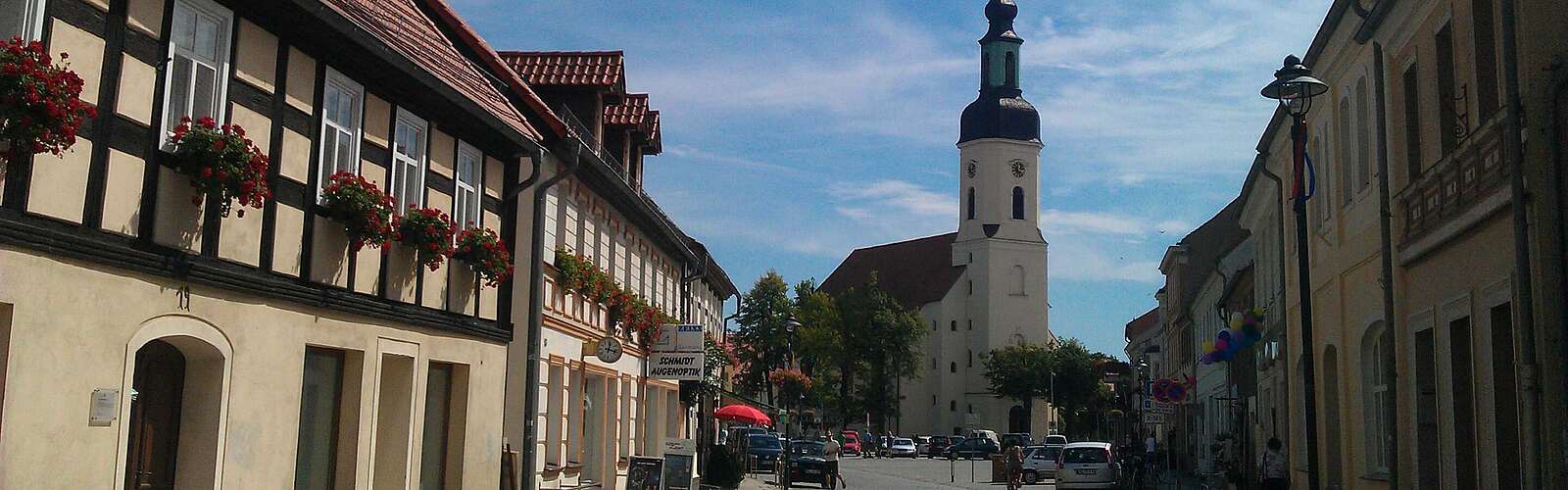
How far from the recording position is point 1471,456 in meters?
14.8

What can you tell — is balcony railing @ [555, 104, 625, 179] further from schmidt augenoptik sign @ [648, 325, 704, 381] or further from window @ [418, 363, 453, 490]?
window @ [418, 363, 453, 490]

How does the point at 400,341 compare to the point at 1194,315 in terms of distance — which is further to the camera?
the point at 1194,315

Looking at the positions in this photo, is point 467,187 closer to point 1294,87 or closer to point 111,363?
point 111,363

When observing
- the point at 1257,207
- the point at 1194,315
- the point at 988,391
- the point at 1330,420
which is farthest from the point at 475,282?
the point at 988,391

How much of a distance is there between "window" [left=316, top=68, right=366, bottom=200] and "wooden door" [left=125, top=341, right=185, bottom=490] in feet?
7.44

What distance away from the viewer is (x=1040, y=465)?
44.6m

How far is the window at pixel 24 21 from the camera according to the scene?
9.12 m

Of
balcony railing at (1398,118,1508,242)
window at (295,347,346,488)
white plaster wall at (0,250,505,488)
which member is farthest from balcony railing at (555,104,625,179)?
balcony railing at (1398,118,1508,242)

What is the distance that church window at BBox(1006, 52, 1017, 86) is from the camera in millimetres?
115438

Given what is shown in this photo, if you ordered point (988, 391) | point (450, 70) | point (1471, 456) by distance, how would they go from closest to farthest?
point (1471, 456) → point (450, 70) → point (988, 391)

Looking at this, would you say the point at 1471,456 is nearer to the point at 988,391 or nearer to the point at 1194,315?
the point at 1194,315

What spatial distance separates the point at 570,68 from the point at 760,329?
6853 centimetres

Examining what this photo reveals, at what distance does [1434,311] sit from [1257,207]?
1675cm

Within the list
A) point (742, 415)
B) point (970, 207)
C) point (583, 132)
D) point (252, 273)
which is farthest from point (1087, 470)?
point (970, 207)
